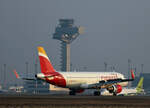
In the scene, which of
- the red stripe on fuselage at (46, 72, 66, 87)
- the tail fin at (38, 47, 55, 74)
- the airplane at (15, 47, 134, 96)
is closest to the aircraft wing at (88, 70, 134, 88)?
the airplane at (15, 47, 134, 96)

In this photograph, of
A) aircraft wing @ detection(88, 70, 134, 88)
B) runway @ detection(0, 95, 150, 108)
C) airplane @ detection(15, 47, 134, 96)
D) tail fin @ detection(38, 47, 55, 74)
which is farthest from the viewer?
aircraft wing @ detection(88, 70, 134, 88)

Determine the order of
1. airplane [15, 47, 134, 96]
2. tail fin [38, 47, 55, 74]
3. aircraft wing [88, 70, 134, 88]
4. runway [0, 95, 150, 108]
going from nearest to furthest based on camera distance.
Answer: runway [0, 95, 150, 108], tail fin [38, 47, 55, 74], airplane [15, 47, 134, 96], aircraft wing [88, 70, 134, 88]

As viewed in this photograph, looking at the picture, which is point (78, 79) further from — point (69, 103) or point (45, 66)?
point (69, 103)

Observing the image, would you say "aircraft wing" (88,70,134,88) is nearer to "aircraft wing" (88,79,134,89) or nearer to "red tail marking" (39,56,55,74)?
"aircraft wing" (88,79,134,89)

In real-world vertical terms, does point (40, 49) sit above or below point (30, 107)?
above

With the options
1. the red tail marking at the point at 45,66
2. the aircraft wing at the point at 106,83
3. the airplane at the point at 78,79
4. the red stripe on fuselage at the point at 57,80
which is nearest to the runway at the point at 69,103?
the red stripe on fuselage at the point at 57,80

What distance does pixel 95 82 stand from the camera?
355 feet

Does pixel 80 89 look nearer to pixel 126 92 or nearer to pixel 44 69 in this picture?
pixel 44 69

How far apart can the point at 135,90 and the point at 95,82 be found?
3411 centimetres

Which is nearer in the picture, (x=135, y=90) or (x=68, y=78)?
(x=68, y=78)

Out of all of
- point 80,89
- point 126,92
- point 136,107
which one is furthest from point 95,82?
point 136,107

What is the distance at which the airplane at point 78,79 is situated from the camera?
10256 cm

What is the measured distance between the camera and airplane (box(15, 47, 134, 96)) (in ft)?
336

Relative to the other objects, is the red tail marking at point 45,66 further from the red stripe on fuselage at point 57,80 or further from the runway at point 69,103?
the runway at point 69,103
